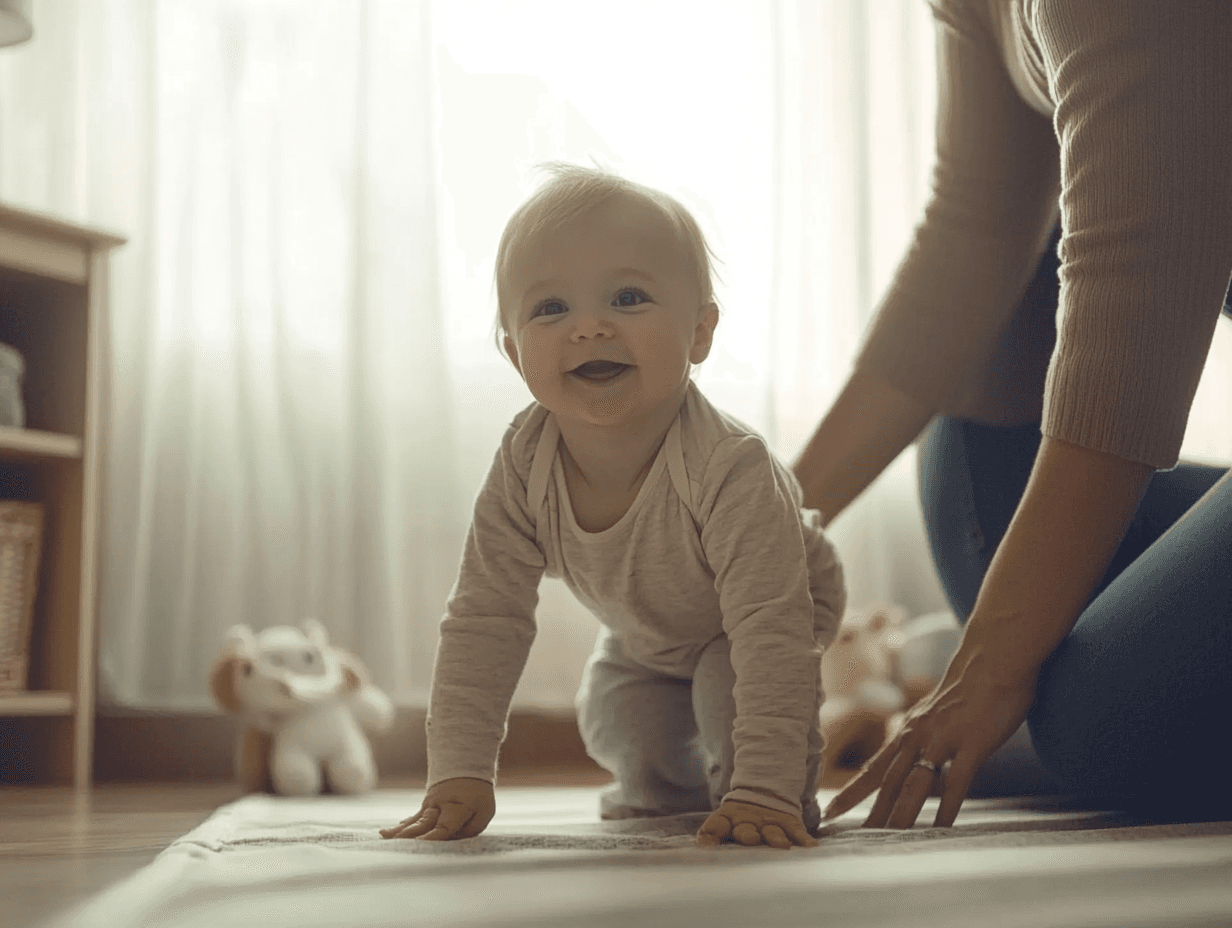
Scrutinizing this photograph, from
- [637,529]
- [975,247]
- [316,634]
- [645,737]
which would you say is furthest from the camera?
[316,634]

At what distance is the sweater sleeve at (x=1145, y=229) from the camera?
0.75 meters

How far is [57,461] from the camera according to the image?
63.9 inches

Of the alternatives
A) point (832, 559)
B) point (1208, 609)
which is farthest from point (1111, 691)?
point (832, 559)

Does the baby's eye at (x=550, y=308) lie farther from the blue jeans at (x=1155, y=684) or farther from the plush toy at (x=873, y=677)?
the plush toy at (x=873, y=677)

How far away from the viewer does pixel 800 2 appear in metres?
2.06

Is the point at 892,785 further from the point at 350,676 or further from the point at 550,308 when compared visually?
the point at 350,676

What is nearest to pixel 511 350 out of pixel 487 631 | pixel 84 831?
pixel 487 631

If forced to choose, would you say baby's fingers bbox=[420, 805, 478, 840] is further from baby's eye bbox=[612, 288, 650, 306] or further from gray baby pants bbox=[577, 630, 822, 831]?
baby's eye bbox=[612, 288, 650, 306]

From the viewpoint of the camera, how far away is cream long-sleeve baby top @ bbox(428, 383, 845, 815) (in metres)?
0.74

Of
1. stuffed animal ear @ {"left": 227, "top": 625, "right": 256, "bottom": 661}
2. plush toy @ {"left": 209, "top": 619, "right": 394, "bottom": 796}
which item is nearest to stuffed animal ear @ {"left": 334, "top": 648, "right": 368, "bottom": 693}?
plush toy @ {"left": 209, "top": 619, "right": 394, "bottom": 796}

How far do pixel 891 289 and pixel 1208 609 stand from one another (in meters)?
0.46

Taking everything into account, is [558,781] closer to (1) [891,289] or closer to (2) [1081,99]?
(1) [891,289]

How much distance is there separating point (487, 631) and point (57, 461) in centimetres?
107

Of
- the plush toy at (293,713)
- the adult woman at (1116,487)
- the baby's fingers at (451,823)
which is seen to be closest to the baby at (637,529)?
the baby's fingers at (451,823)
